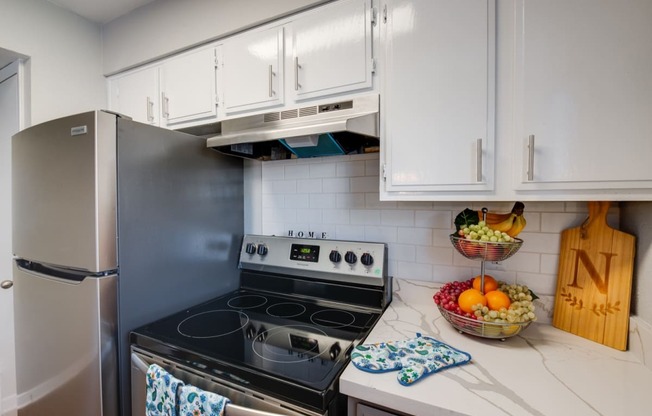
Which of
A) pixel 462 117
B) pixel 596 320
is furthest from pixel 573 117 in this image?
pixel 596 320

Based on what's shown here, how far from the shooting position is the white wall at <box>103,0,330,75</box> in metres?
1.36

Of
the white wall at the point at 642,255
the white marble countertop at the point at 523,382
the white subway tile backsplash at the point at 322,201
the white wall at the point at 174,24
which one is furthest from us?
the white subway tile backsplash at the point at 322,201

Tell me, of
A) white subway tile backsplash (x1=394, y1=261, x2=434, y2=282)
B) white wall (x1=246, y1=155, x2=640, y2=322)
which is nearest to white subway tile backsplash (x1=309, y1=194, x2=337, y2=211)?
white wall (x1=246, y1=155, x2=640, y2=322)

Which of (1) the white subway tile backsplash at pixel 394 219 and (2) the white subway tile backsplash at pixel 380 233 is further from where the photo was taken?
(2) the white subway tile backsplash at pixel 380 233

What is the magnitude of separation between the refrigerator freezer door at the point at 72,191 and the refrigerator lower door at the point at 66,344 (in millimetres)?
106

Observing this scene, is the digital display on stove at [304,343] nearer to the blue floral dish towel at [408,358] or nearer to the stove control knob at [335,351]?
the stove control knob at [335,351]

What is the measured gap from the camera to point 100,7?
1737 millimetres

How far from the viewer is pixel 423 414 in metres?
0.71

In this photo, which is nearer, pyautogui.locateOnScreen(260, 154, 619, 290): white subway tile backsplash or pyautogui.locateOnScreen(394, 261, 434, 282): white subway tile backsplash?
pyautogui.locateOnScreen(260, 154, 619, 290): white subway tile backsplash

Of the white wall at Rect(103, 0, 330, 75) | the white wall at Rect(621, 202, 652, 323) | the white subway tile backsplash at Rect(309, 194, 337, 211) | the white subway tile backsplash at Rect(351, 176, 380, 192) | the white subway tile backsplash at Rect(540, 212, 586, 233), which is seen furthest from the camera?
the white subway tile backsplash at Rect(309, 194, 337, 211)

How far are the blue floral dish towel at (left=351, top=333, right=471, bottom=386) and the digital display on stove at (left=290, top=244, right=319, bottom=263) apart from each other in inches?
23.4

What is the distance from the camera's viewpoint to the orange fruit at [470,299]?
1.02 metres

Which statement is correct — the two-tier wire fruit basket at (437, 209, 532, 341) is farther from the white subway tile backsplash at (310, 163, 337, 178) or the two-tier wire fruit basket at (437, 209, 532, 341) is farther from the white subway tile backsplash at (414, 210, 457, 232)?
the white subway tile backsplash at (310, 163, 337, 178)

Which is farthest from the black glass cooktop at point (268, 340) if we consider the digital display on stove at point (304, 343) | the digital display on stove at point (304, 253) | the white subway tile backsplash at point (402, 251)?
the white subway tile backsplash at point (402, 251)
